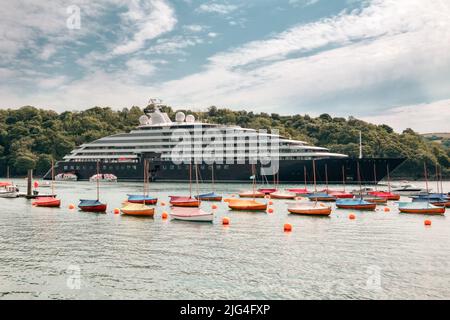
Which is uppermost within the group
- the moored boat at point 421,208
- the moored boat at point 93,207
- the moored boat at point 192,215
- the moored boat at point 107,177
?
the moored boat at point 107,177

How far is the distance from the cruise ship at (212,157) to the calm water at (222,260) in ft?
154

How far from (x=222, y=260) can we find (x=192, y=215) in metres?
13.1

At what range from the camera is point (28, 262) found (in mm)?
19172

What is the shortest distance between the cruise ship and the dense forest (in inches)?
808

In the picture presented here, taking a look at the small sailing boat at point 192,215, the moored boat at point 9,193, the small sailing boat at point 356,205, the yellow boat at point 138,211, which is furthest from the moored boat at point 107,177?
the small sailing boat at point 192,215

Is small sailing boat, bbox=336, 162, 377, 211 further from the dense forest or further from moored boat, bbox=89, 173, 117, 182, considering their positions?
the dense forest

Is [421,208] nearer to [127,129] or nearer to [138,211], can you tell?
[138,211]

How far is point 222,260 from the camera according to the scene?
19469 millimetres

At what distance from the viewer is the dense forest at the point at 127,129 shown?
131375 mm

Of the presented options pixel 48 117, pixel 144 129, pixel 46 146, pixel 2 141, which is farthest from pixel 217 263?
pixel 48 117

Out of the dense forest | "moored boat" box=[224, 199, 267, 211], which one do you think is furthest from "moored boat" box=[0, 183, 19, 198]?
the dense forest

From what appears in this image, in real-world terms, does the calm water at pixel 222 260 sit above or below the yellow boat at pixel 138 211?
below

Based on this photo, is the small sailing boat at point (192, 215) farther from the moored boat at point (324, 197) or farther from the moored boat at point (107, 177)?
the moored boat at point (107, 177)
